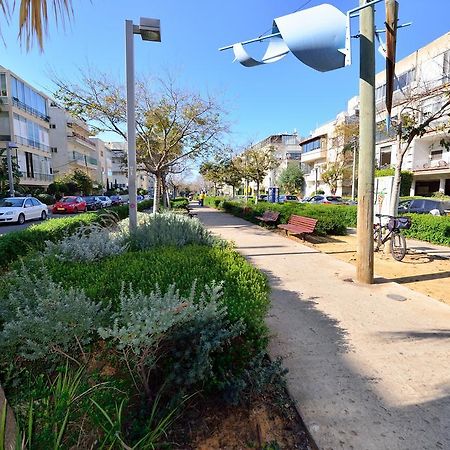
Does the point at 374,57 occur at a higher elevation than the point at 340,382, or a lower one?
higher

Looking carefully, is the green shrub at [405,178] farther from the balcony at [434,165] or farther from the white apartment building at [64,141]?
the white apartment building at [64,141]

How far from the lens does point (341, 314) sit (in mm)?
4176

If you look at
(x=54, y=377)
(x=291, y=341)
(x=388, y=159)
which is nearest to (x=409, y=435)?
(x=291, y=341)

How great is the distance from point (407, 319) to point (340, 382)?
1.96 meters

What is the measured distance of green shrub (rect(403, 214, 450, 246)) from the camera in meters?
9.62

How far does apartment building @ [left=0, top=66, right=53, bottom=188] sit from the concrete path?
35.6 metres

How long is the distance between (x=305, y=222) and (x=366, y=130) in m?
5.79

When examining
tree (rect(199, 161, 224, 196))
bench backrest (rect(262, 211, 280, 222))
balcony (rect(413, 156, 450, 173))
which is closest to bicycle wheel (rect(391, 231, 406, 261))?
bench backrest (rect(262, 211, 280, 222))

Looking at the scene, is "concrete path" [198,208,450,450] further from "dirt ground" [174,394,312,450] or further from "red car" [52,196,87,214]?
"red car" [52,196,87,214]

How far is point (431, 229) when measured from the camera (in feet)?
33.2

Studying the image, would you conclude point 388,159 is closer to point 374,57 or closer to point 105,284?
point 374,57

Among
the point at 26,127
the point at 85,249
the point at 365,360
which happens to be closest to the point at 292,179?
the point at 26,127

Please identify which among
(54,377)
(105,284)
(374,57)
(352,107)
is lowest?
(54,377)

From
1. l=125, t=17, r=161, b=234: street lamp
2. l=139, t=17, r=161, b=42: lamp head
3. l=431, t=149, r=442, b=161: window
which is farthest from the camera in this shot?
l=431, t=149, r=442, b=161: window
